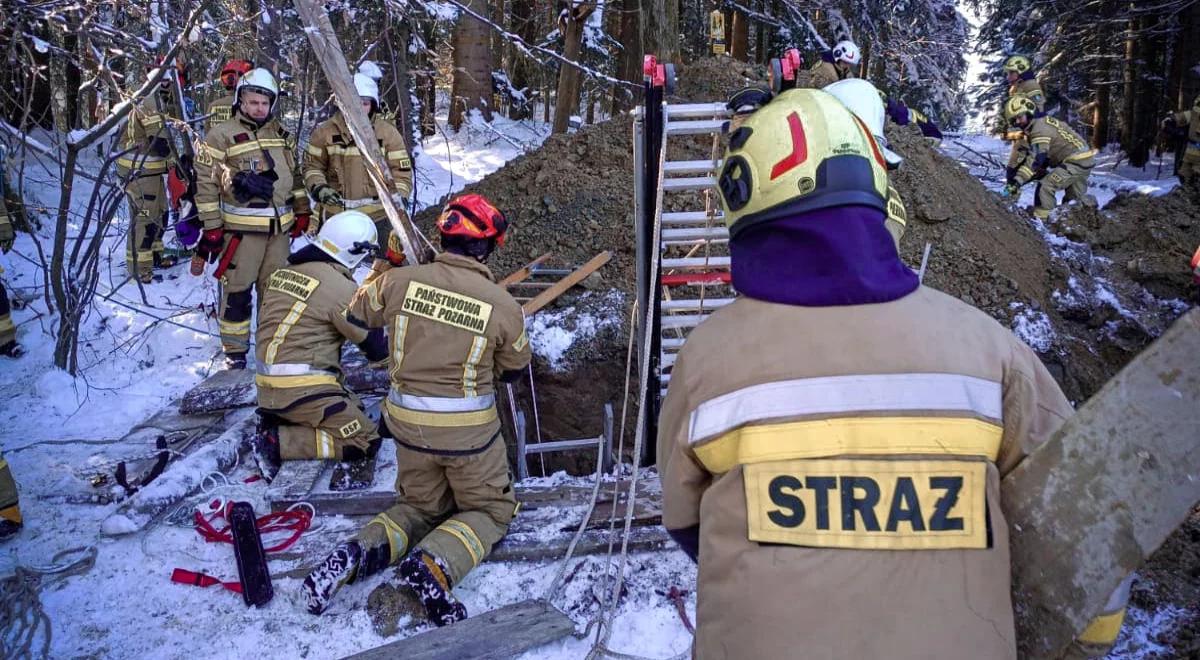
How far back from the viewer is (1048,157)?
9828mm

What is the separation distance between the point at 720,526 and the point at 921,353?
529 millimetres

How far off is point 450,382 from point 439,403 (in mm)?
117

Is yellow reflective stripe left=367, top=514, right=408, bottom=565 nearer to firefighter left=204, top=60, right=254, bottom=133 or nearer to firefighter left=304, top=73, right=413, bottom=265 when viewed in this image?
firefighter left=304, top=73, right=413, bottom=265

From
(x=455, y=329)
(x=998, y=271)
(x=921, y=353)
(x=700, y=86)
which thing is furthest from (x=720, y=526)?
(x=700, y=86)

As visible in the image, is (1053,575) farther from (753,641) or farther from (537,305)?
(537,305)

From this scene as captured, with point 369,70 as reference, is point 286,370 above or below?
below

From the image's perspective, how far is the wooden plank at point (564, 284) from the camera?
5.55 meters

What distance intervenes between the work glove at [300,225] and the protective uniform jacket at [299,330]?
2.11m

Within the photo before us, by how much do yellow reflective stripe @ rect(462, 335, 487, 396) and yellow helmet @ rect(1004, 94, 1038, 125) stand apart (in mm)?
9103

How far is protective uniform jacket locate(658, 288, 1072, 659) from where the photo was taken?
1452mm

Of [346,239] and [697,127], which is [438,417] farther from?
[697,127]

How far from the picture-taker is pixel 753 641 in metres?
1.52

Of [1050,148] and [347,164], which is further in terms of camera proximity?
[1050,148]

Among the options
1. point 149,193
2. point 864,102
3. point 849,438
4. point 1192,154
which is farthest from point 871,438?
point 1192,154
